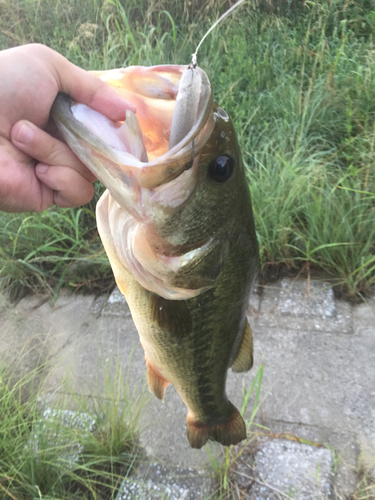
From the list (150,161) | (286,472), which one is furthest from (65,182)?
(286,472)

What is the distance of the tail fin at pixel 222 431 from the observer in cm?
145

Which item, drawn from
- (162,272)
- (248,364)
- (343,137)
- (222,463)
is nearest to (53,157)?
(162,272)

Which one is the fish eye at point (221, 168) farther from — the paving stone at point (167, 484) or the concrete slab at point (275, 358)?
the paving stone at point (167, 484)

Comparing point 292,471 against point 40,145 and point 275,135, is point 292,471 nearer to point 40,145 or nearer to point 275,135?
point 40,145

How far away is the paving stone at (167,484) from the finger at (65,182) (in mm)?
1355

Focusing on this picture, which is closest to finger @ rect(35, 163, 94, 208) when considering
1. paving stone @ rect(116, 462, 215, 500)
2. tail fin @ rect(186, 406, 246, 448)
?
tail fin @ rect(186, 406, 246, 448)

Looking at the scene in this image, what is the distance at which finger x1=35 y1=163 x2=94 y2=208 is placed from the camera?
102cm

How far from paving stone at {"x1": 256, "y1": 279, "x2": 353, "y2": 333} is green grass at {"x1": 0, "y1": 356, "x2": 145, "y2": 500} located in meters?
1.08

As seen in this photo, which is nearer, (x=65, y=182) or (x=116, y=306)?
(x=65, y=182)

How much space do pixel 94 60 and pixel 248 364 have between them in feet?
10.4

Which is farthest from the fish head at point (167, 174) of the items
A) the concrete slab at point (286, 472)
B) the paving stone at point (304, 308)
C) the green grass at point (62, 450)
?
the paving stone at point (304, 308)

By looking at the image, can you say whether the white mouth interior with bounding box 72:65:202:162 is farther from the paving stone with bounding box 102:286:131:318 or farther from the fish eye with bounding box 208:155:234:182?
the paving stone with bounding box 102:286:131:318

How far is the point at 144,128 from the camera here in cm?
100

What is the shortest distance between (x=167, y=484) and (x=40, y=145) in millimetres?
1643
